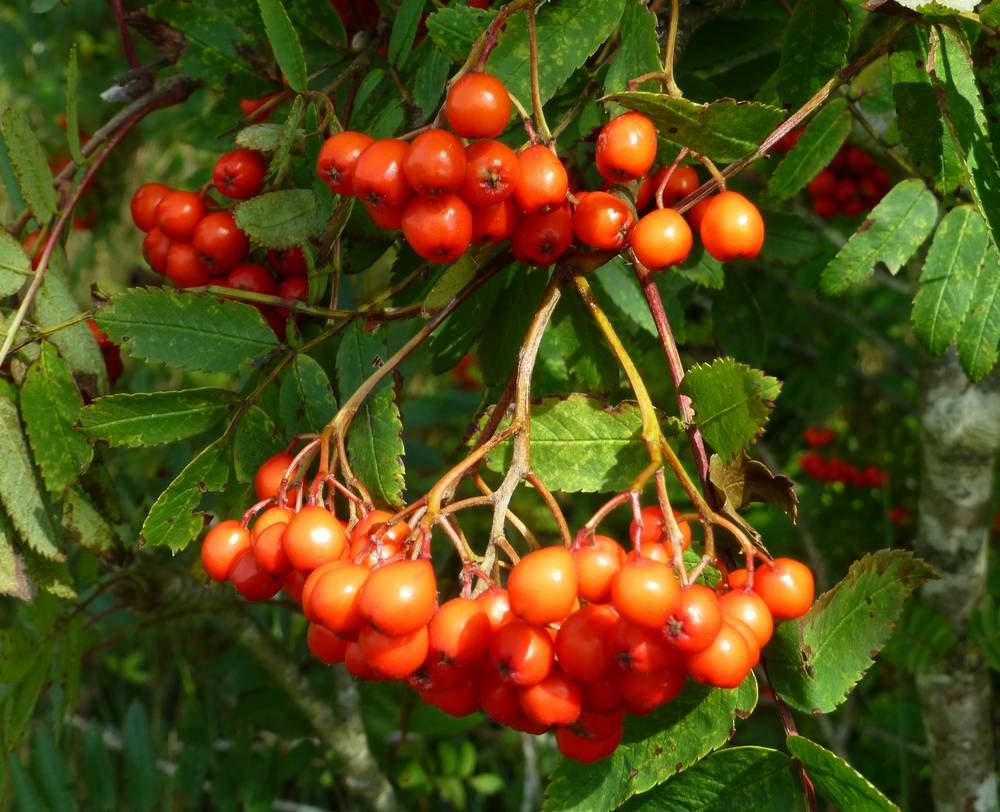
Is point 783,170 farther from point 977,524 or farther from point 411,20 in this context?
point 977,524

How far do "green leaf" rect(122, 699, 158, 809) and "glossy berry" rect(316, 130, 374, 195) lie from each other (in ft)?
5.32

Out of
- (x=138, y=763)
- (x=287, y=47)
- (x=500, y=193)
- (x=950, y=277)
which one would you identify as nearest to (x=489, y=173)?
(x=500, y=193)

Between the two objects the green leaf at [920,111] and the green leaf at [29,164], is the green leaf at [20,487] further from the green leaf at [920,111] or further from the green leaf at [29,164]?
the green leaf at [920,111]

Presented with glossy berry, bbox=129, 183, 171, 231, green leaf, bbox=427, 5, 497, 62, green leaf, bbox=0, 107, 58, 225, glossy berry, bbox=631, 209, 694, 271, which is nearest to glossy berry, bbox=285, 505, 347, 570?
glossy berry, bbox=631, 209, 694, 271

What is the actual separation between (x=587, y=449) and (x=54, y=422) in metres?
0.71

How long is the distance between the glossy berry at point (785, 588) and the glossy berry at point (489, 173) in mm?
462

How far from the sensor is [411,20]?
4.41 feet

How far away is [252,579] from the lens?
1085mm

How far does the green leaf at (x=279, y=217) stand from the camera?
4.21ft

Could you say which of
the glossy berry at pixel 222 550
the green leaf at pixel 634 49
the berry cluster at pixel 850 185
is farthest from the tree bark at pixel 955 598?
the glossy berry at pixel 222 550

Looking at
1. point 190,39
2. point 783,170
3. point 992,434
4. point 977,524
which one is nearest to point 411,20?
point 190,39

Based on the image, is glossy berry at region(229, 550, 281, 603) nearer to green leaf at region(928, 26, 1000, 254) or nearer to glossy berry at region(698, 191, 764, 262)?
glossy berry at region(698, 191, 764, 262)

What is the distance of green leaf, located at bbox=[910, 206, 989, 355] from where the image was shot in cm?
131

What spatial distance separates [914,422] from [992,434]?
182cm
